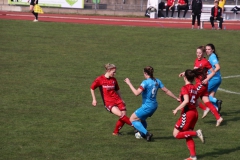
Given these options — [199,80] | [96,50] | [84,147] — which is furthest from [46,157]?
[96,50]

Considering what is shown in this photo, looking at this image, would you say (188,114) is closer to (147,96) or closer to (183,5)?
(147,96)

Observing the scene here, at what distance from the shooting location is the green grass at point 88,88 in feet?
39.2

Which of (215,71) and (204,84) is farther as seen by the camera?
(215,71)

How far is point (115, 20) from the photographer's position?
129 feet

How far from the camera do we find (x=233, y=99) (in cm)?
1830

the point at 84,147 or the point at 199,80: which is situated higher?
the point at 199,80

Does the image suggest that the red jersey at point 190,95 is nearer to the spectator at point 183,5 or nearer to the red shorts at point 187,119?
the red shorts at point 187,119

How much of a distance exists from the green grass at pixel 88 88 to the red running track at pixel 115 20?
2815 mm

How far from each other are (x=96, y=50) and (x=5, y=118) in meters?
14.0

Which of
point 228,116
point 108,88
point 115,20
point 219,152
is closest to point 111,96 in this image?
point 108,88

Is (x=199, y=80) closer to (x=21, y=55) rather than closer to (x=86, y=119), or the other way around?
(x=86, y=119)

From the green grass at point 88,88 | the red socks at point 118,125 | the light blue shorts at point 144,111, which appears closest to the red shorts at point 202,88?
the green grass at point 88,88

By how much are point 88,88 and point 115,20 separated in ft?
67.2

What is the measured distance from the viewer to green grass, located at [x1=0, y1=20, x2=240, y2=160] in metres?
12.0
